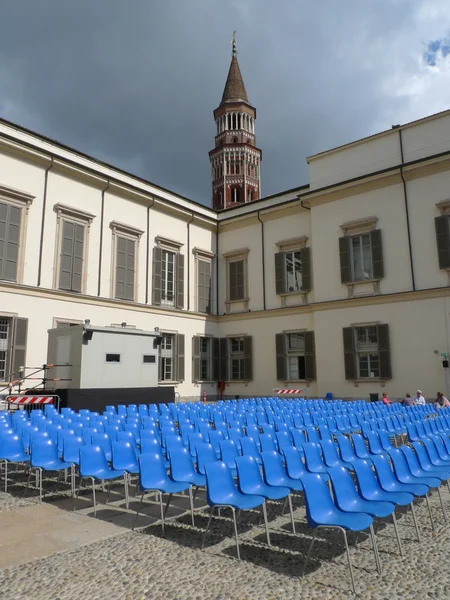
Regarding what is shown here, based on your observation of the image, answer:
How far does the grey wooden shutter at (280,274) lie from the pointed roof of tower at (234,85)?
129ft

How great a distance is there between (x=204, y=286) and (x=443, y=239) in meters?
10.7

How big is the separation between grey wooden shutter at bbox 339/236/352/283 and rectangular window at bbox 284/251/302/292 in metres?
2.25

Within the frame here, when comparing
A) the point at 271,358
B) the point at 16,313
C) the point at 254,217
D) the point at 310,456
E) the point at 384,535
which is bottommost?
the point at 384,535

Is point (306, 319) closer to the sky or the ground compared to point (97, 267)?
closer to the ground

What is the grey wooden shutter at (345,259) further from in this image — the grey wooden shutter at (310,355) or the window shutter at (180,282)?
the window shutter at (180,282)

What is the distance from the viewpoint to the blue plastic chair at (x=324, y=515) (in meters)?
3.60

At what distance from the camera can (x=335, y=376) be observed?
18578 mm

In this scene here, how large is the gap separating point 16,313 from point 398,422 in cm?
1205

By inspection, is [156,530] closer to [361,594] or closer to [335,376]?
[361,594]

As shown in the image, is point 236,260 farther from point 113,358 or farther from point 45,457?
point 45,457

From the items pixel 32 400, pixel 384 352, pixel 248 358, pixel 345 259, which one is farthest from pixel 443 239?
pixel 32 400

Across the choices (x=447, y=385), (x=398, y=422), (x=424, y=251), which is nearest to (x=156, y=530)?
(x=398, y=422)

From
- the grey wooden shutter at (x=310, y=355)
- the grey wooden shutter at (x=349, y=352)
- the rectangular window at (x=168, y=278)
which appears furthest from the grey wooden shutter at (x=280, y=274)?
the rectangular window at (x=168, y=278)

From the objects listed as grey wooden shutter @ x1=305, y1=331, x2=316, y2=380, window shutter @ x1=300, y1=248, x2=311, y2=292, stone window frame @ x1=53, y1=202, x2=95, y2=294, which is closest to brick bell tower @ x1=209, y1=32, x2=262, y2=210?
window shutter @ x1=300, y1=248, x2=311, y2=292
